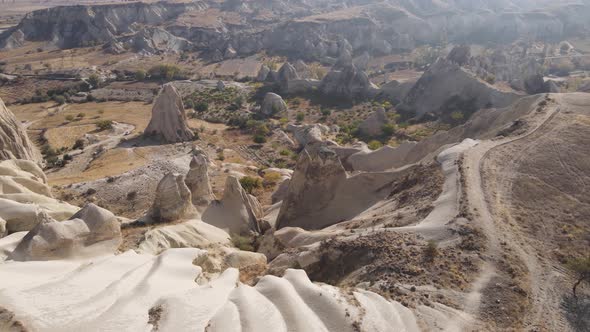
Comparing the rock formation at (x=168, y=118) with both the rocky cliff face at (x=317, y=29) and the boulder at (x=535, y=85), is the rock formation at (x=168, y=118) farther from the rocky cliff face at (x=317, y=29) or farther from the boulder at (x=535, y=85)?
the rocky cliff face at (x=317, y=29)

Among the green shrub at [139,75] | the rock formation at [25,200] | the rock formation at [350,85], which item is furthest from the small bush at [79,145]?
the green shrub at [139,75]

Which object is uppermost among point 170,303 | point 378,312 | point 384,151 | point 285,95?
point 170,303

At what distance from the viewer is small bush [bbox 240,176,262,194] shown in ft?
109

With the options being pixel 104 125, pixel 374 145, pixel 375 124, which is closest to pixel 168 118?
pixel 104 125

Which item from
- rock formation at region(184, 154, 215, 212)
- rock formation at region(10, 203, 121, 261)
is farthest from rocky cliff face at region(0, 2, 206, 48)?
rock formation at region(10, 203, 121, 261)

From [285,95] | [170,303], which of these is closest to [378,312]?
[170,303]

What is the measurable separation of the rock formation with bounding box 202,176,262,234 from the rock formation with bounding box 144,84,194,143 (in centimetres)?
2525

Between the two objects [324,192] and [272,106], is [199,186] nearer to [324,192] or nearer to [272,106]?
[324,192]

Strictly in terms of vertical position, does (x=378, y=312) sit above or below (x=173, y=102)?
above

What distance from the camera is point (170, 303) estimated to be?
33.6 feet

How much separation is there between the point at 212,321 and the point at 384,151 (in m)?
23.5

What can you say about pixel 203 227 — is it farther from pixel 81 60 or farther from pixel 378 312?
pixel 81 60

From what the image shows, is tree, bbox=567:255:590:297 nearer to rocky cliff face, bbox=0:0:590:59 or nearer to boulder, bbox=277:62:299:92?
boulder, bbox=277:62:299:92

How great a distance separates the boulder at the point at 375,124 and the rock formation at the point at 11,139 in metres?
33.8
